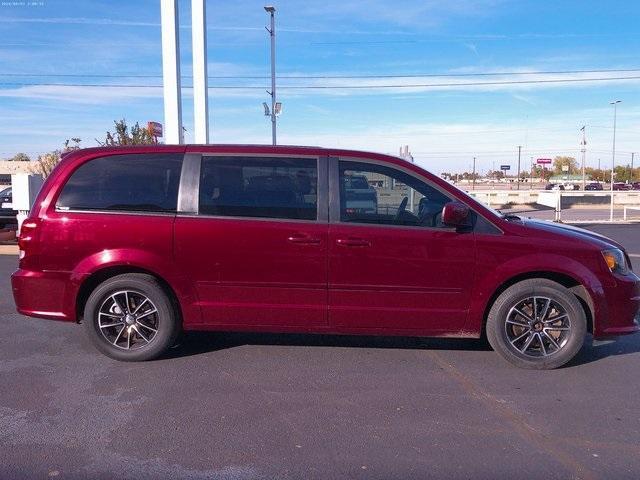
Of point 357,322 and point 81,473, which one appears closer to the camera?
point 81,473

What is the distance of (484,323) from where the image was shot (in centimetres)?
536

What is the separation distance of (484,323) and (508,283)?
1.36 feet

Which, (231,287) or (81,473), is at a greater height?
(231,287)

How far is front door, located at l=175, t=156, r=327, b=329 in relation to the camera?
5.16 m

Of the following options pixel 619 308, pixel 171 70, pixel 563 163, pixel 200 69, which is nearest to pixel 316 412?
pixel 619 308

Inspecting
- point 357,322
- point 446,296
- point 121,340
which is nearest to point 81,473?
point 121,340

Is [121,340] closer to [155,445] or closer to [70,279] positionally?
[70,279]

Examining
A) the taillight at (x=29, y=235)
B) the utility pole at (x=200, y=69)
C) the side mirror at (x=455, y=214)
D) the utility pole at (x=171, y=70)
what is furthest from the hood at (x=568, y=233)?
the utility pole at (x=200, y=69)

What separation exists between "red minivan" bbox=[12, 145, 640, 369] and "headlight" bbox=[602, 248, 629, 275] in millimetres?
14

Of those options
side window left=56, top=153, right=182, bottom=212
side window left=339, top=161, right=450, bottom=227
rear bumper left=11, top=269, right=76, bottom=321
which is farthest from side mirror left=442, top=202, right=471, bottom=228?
rear bumper left=11, top=269, right=76, bottom=321

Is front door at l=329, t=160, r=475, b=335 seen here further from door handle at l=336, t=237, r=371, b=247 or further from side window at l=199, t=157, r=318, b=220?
side window at l=199, t=157, r=318, b=220

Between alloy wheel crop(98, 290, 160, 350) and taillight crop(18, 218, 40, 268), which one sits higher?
taillight crop(18, 218, 40, 268)

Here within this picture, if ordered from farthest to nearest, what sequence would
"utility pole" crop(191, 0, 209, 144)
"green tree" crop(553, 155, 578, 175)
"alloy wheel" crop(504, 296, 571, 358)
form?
"green tree" crop(553, 155, 578, 175) → "utility pole" crop(191, 0, 209, 144) → "alloy wheel" crop(504, 296, 571, 358)

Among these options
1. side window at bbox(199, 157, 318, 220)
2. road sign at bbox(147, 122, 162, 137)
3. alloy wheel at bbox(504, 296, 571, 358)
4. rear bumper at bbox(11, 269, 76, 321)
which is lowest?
alloy wheel at bbox(504, 296, 571, 358)
